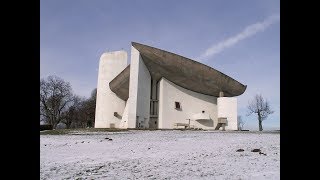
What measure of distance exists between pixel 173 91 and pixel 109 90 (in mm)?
9618

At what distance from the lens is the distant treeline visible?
175 feet

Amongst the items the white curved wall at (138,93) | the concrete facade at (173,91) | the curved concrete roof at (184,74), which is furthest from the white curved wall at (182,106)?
the white curved wall at (138,93)

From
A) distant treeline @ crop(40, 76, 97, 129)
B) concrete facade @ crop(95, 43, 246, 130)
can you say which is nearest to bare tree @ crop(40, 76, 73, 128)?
distant treeline @ crop(40, 76, 97, 129)

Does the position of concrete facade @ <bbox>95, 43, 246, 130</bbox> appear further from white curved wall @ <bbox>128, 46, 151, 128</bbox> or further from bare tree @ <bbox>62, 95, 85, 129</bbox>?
bare tree @ <bbox>62, 95, 85, 129</bbox>

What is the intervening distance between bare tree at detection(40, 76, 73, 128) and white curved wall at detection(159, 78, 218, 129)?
23.6m

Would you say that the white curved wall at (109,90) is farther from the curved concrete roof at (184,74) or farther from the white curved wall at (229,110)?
the white curved wall at (229,110)

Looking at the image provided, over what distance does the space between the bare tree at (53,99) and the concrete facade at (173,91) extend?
16.1 m

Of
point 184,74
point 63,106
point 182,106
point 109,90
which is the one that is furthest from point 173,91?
point 63,106

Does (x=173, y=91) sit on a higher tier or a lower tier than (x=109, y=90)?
lower

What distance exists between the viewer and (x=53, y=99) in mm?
53594

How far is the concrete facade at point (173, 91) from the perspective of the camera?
33469 millimetres

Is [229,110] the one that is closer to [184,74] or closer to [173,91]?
[184,74]
